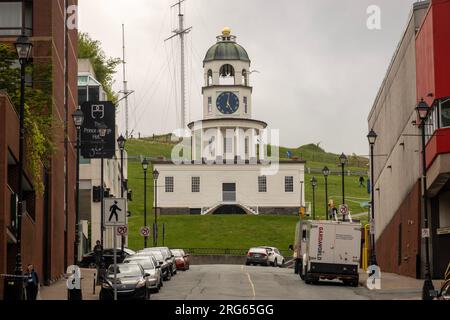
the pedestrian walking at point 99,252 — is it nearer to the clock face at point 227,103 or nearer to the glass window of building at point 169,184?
the glass window of building at point 169,184

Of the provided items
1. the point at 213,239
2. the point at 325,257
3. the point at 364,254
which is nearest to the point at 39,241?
the point at 325,257

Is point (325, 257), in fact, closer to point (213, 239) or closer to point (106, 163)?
point (106, 163)

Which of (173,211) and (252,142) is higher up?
(252,142)

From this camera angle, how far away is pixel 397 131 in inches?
2403

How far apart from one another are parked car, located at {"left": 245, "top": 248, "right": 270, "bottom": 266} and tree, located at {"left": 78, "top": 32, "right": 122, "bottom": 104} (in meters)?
30.1

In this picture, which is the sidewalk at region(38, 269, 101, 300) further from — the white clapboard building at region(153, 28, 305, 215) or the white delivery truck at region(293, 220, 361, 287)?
the white clapboard building at region(153, 28, 305, 215)

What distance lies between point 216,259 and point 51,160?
42.6 m

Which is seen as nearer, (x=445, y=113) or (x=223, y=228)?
(x=445, y=113)

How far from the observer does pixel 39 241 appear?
4591 centimetres

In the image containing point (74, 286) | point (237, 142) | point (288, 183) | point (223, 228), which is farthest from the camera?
point (237, 142)

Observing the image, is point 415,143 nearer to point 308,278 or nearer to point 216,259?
point 308,278

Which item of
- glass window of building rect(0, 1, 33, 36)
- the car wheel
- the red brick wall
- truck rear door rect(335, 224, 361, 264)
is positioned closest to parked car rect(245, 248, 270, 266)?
the red brick wall

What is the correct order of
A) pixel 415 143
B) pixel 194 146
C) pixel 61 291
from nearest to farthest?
1. pixel 61 291
2. pixel 415 143
3. pixel 194 146

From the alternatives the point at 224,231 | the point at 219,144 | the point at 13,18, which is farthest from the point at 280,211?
the point at 13,18
